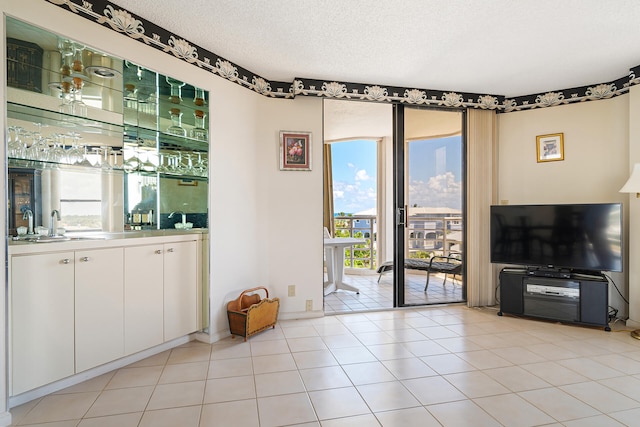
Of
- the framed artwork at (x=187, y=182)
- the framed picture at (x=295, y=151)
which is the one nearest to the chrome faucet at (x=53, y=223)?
the framed artwork at (x=187, y=182)

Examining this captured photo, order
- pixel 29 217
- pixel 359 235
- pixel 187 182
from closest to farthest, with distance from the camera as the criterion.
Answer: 1. pixel 29 217
2. pixel 187 182
3. pixel 359 235

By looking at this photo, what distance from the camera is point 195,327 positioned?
2943mm

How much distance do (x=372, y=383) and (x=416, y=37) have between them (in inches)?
101

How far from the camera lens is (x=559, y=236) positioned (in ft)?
11.5

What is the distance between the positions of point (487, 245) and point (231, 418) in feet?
11.4

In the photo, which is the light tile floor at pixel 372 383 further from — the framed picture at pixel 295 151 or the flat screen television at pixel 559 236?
the framed picture at pixel 295 151

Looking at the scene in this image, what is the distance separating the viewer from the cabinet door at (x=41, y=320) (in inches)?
73.9

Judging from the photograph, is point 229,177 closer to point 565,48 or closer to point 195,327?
point 195,327

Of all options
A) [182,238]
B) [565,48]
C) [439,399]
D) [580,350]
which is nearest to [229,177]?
[182,238]

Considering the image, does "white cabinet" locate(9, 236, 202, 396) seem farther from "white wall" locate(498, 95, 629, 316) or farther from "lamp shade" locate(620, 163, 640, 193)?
"lamp shade" locate(620, 163, 640, 193)

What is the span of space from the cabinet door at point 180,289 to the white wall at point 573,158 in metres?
3.66

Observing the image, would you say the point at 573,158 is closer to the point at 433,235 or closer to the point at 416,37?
the point at 433,235

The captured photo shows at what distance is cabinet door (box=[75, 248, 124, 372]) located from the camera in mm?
2166

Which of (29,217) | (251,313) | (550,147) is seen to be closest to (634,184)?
(550,147)
